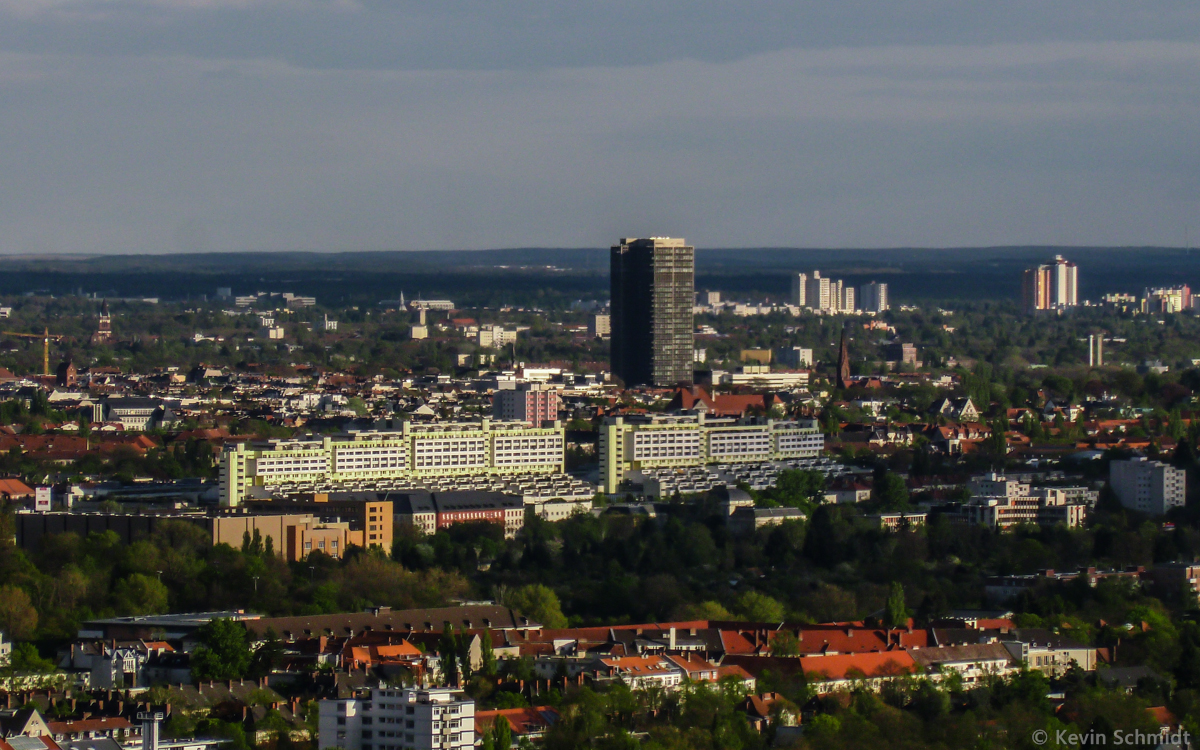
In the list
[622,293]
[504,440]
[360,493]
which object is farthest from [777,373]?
[360,493]

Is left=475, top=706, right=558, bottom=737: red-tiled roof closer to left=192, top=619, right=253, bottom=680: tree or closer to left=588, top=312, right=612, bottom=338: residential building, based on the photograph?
left=192, top=619, right=253, bottom=680: tree

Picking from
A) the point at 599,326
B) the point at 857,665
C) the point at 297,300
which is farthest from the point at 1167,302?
the point at 857,665

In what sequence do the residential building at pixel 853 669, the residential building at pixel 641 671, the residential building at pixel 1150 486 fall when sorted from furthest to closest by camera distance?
the residential building at pixel 1150 486
the residential building at pixel 853 669
the residential building at pixel 641 671

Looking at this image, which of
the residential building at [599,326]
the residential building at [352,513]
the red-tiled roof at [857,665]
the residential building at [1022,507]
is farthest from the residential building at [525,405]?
the residential building at [599,326]

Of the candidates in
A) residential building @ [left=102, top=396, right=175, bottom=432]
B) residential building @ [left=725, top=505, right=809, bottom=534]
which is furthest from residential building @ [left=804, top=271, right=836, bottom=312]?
residential building @ [left=725, top=505, right=809, bottom=534]

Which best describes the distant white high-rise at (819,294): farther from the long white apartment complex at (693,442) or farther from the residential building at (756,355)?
the long white apartment complex at (693,442)

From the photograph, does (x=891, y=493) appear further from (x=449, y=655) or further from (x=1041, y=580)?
(x=449, y=655)
